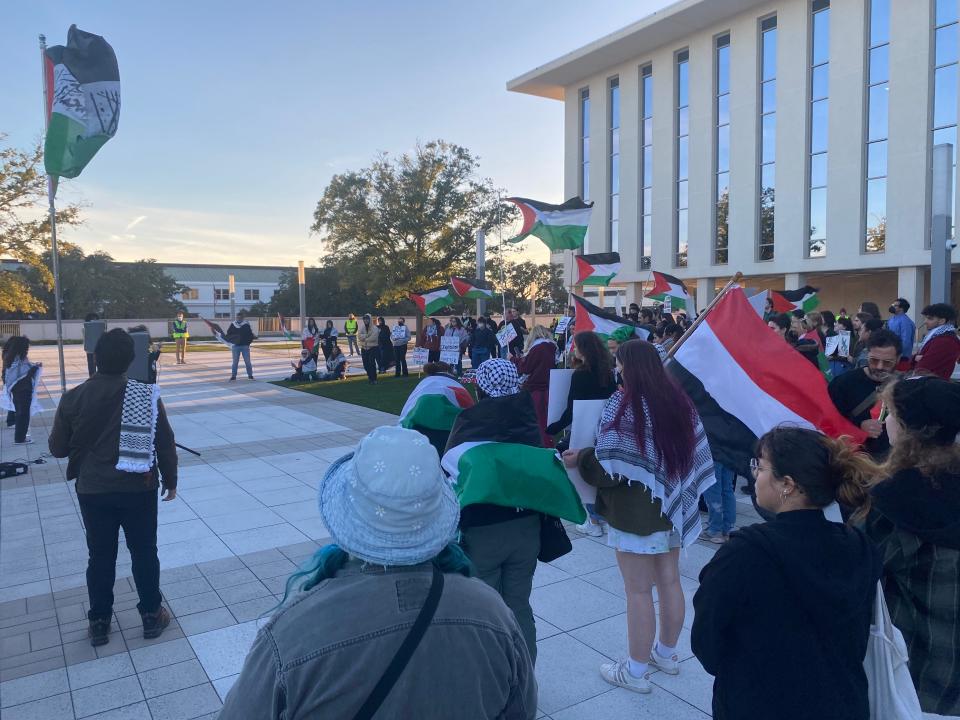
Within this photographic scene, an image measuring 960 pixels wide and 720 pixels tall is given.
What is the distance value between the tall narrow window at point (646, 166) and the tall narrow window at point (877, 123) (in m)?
10.7

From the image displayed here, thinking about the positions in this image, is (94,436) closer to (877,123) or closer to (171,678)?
(171,678)

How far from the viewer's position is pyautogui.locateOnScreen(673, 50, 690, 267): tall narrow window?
3503cm

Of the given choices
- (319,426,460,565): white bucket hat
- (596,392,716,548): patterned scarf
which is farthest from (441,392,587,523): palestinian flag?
(319,426,460,565): white bucket hat

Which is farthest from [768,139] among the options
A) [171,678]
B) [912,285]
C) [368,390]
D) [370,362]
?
[171,678]

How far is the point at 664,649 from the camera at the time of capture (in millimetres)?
4066

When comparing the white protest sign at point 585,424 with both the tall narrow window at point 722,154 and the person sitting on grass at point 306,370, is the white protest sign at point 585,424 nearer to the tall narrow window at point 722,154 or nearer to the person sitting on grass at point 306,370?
the person sitting on grass at point 306,370

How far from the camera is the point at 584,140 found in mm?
40594

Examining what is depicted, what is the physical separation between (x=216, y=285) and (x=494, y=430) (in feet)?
327

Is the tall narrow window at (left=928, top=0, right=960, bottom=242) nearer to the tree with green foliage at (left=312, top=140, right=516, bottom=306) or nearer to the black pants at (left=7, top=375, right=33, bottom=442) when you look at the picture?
the tree with green foliage at (left=312, top=140, right=516, bottom=306)

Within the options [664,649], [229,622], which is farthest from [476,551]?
[229,622]

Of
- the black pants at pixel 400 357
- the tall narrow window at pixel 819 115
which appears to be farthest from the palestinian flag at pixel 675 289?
the tall narrow window at pixel 819 115

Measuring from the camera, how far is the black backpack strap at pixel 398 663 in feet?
4.68

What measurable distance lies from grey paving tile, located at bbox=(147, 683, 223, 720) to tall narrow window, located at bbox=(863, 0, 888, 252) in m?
30.5

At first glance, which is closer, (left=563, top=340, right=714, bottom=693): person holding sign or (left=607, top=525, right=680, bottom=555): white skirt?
(left=563, top=340, right=714, bottom=693): person holding sign
